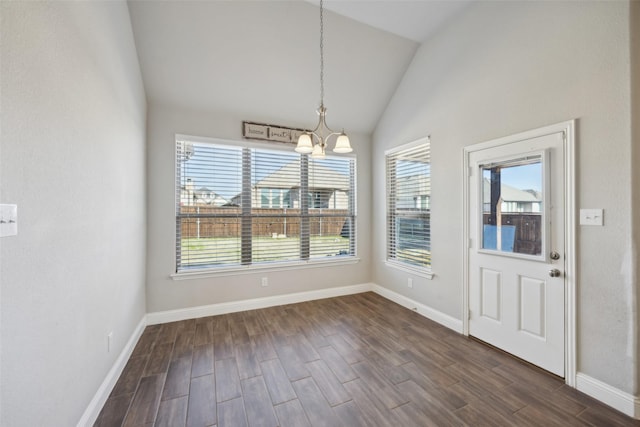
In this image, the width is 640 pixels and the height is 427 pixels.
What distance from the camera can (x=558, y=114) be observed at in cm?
216

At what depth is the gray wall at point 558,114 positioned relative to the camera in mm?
1830

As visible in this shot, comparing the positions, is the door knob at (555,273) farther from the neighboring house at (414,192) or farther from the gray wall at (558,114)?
the neighboring house at (414,192)

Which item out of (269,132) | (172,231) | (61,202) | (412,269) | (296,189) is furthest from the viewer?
(296,189)

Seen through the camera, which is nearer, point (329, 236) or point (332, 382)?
point (332, 382)

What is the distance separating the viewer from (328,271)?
4.23 metres

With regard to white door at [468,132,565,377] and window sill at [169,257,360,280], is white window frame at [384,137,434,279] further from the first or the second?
white door at [468,132,565,377]

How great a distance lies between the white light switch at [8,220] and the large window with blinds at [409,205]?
362cm

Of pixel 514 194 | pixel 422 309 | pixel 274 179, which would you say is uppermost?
pixel 274 179

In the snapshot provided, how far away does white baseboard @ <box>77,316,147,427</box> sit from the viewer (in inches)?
65.7

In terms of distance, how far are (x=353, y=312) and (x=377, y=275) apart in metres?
1.02

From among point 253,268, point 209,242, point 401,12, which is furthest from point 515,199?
point 209,242

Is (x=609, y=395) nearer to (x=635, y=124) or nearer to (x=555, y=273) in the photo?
(x=555, y=273)

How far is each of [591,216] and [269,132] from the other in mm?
3540

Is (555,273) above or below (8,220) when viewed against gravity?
below
